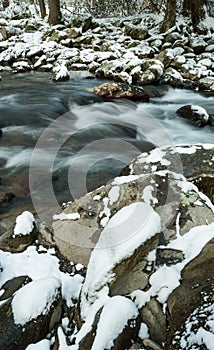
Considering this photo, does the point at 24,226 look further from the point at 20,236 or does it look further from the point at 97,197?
the point at 97,197

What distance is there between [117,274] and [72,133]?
191 inches

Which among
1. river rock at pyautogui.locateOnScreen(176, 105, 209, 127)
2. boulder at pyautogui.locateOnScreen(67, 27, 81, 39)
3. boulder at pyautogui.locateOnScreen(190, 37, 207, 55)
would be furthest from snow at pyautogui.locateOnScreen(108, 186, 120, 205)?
boulder at pyautogui.locateOnScreen(67, 27, 81, 39)

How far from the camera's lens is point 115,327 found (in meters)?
1.78

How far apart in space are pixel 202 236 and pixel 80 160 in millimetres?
3329

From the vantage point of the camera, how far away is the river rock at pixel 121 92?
27.3ft

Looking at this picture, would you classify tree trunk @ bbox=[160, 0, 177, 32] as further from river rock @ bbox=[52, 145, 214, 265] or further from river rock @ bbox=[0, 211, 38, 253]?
river rock @ bbox=[0, 211, 38, 253]

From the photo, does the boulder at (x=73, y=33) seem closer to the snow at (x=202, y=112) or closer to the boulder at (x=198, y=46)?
the boulder at (x=198, y=46)

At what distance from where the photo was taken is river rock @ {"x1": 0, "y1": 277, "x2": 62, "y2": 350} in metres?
1.97

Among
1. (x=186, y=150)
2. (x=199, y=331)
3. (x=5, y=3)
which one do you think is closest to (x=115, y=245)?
(x=199, y=331)

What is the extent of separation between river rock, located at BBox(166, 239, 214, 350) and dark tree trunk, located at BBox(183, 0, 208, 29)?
13690 mm

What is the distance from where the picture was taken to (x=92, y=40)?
12.9 m

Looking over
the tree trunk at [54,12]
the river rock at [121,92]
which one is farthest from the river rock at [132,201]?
the tree trunk at [54,12]

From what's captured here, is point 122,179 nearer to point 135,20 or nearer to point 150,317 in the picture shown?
point 150,317

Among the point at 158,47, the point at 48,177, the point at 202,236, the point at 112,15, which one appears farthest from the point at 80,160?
the point at 112,15
